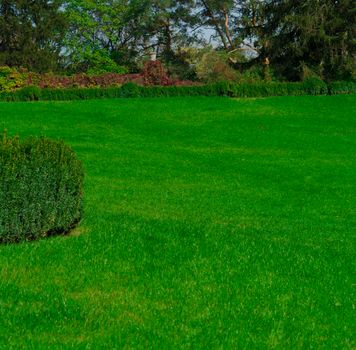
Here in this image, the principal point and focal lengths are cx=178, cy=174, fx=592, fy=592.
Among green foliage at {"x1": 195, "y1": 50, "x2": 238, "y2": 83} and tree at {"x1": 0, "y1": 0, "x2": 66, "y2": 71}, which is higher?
tree at {"x1": 0, "y1": 0, "x2": 66, "y2": 71}

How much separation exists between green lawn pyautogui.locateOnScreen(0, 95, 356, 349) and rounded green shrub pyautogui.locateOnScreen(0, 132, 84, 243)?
37cm

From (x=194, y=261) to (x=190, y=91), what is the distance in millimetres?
26194

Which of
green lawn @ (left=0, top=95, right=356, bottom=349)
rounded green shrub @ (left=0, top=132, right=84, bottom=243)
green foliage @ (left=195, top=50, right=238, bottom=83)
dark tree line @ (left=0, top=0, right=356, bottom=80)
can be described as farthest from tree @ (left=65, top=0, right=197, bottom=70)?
rounded green shrub @ (left=0, top=132, right=84, bottom=243)

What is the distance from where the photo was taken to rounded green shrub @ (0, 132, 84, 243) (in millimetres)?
7582

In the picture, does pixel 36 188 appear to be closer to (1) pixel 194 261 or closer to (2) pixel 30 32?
(1) pixel 194 261

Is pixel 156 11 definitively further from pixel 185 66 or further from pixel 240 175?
pixel 240 175

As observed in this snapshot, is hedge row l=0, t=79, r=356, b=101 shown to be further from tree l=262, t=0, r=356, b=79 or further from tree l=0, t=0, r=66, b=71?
tree l=0, t=0, r=66, b=71

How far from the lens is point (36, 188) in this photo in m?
7.81

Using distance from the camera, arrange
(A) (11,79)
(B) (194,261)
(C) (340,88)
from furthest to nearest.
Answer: (A) (11,79) → (C) (340,88) → (B) (194,261)

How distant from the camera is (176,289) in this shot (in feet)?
20.6

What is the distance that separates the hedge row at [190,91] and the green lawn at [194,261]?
1331 centimetres

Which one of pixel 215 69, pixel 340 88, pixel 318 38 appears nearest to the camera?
pixel 340 88

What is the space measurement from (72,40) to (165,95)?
29.9m

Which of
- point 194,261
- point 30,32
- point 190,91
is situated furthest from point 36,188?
point 30,32
